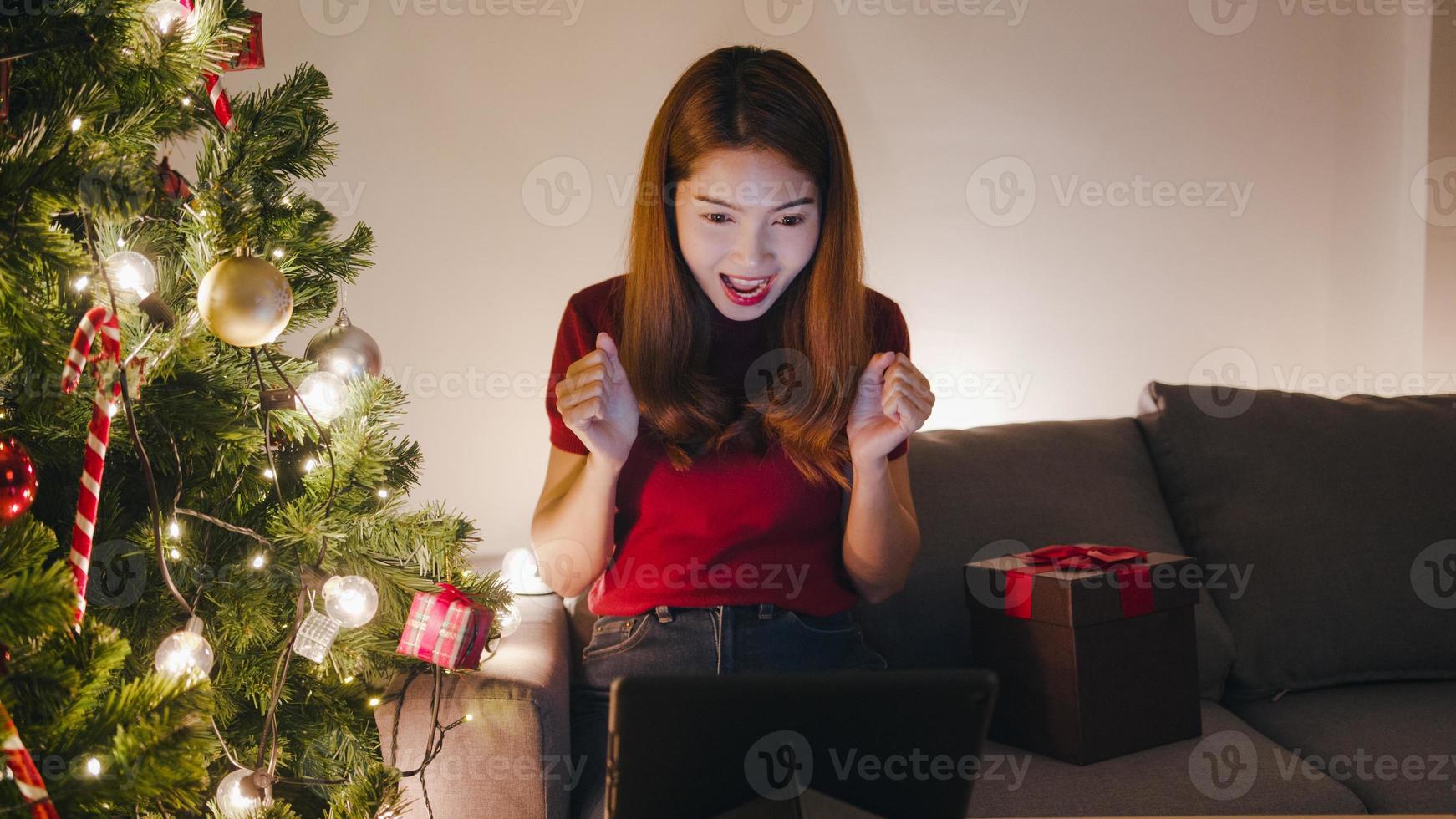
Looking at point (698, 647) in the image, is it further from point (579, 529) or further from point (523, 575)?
point (523, 575)

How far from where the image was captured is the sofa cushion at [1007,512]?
1824mm

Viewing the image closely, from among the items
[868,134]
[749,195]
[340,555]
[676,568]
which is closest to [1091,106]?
[868,134]

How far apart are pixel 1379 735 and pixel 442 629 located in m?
1.41

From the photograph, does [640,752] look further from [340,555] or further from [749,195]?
[749,195]

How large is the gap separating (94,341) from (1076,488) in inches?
62.3

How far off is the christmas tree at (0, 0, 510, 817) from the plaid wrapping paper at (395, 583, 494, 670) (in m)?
0.04

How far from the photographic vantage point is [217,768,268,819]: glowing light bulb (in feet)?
3.79

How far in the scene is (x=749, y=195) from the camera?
1484mm

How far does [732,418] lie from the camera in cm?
165
